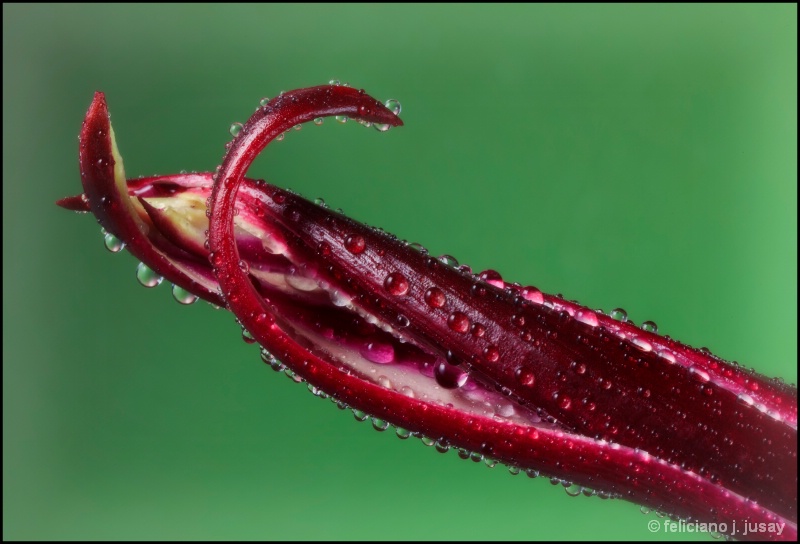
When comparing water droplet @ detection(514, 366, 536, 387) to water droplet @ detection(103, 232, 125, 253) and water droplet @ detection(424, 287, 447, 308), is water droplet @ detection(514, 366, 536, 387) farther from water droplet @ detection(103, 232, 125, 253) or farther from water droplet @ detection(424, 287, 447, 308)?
water droplet @ detection(103, 232, 125, 253)

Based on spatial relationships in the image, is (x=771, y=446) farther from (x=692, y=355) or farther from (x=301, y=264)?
(x=301, y=264)

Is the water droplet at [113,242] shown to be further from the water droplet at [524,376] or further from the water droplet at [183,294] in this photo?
the water droplet at [524,376]

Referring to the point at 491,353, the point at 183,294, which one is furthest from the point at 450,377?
the point at 183,294

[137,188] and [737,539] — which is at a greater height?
[137,188]

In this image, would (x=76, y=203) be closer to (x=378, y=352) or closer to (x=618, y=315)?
(x=378, y=352)

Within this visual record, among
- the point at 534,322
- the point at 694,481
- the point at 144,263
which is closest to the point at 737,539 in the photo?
the point at 694,481
